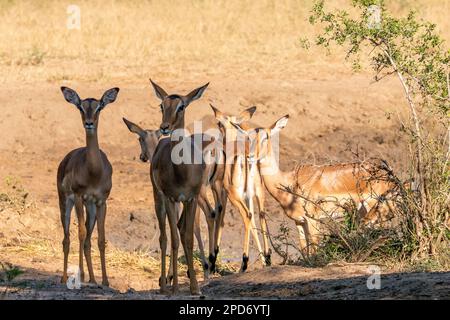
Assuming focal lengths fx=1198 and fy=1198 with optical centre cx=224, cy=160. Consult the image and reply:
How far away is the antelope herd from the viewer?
10.0 m

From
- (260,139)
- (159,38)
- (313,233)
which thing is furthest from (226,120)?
(159,38)

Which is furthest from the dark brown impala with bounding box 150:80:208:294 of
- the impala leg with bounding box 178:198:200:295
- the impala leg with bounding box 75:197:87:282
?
the impala leg with bounding box 75:197:87:282

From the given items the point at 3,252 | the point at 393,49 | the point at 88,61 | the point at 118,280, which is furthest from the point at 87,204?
the point at 88,61

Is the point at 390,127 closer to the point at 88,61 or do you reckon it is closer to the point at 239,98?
the point at 239,98

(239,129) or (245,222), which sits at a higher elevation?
(239,129)

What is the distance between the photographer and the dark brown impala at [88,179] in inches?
424

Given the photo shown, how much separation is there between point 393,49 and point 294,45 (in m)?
12.2

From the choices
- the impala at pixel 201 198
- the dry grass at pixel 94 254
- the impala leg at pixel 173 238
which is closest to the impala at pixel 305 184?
the impala at pixel 201 198

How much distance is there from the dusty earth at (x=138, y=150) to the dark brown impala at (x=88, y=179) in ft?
1.59

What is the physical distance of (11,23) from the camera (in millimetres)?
25406

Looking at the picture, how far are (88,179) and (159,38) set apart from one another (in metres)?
13.6

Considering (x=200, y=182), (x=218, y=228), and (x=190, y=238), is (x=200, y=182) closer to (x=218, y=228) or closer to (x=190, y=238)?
(x=190, y=238)

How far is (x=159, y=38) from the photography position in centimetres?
2427

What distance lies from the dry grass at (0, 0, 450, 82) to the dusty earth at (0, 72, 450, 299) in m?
0.86
